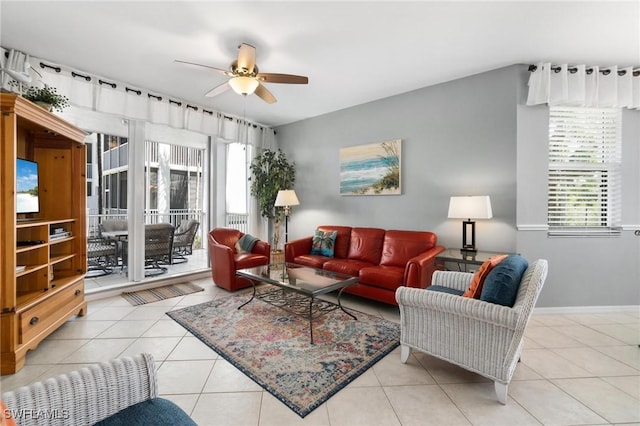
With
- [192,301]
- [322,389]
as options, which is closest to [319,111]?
[192,301]

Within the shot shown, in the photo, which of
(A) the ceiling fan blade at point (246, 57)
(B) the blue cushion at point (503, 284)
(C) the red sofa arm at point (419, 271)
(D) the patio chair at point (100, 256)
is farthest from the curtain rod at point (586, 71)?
(D) the patio chair at point (100, 256)

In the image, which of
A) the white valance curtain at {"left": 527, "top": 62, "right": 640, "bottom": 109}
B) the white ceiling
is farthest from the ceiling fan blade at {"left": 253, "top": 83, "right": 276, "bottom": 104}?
the white valance curtain at {"left": 527, "top": 62, "right": 640, "bottom": 109}

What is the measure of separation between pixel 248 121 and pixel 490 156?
384 cm

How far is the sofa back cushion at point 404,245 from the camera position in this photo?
133 inches

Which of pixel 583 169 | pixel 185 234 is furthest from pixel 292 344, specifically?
pixel 583 169

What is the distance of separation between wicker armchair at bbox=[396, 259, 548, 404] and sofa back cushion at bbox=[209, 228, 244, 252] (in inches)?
115

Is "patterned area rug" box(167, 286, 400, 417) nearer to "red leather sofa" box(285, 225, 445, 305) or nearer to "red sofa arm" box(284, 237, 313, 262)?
"red leather sofa" box(285, 225, 445, 305)

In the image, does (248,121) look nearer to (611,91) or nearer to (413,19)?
(413,19)

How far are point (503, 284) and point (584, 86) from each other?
2.84m

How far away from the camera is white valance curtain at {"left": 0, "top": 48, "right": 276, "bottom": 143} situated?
287 cm

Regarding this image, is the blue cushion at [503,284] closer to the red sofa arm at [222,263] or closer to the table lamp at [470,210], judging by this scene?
the table lamp at [470,210]

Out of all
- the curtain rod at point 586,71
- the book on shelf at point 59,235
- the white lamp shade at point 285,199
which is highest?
the curtain rod at point 586,71

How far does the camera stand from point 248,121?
5.01 metres

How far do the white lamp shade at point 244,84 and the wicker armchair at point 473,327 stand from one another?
220cm
